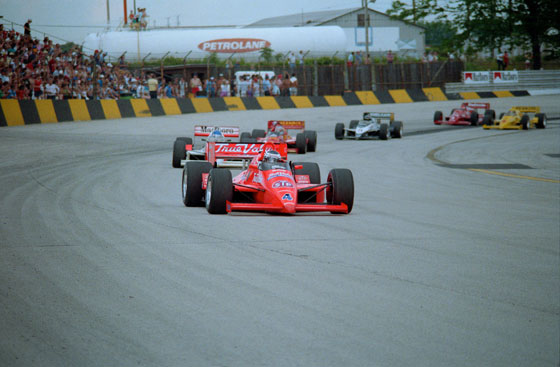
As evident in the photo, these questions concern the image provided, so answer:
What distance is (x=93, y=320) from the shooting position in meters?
4.62

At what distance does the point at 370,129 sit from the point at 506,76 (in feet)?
75.9

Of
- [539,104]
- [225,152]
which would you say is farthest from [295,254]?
[539,104]

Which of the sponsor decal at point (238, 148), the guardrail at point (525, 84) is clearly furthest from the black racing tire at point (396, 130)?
the guardrail at point (525, 84)

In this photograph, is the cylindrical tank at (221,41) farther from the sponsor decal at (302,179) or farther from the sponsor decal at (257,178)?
the sponsor decal at (257,178)

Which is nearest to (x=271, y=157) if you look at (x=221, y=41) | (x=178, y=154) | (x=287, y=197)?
(x=287, y=197)

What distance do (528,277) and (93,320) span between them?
3.55 metres

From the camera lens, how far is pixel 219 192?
361 inches

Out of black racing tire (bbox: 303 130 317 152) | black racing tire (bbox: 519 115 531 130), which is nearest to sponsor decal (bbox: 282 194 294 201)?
black racing tire (bbox: 303 130 317 152)

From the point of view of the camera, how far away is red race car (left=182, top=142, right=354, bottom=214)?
30.2ft

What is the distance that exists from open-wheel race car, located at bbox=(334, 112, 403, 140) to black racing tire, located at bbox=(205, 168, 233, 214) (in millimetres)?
15510

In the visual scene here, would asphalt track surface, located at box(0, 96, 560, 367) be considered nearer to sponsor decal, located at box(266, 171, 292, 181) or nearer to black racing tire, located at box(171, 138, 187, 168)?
sponsor decal, located at box(266, 171, 292, 181)

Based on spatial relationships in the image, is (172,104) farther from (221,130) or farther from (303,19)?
(303,19)

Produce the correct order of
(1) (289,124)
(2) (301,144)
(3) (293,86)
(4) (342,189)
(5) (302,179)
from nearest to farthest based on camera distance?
(4) (342,189), (5) (302,179), (2) (301,144), (1) (289,124), (3) (293,86)

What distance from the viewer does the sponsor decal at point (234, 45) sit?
181 ft
